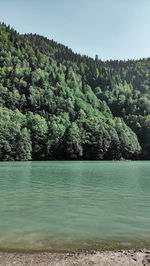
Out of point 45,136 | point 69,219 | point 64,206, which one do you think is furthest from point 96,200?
point 45,136

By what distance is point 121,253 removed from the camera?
912 centimetres

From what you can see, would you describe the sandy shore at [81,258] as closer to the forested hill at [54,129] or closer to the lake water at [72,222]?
the lake water at [72,222]

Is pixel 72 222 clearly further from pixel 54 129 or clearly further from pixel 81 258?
pixel 54 129

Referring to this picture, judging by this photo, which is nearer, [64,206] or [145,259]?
[145,259]

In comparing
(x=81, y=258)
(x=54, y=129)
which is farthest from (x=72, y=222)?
(x=54, y=129)

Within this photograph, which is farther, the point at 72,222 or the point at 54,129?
the point at 54,129

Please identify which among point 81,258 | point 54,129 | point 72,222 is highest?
point 54,129

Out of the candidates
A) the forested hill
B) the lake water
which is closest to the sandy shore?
the lake water

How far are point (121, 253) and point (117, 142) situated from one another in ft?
444

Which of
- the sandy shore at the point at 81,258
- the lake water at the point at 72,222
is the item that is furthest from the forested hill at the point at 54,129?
the sandy shore at the point at 81,258

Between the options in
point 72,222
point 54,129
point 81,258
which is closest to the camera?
point 81,258

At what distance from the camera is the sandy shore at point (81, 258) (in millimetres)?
8156

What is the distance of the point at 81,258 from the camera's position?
338 inches

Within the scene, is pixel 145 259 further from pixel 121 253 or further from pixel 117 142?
pixel 117 142
